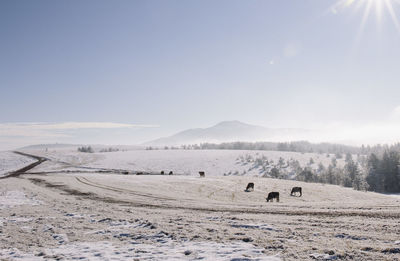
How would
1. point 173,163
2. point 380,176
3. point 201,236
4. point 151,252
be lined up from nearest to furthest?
1. point 151,252
2. point 201,236
3. point 380,176
4. point 173,163

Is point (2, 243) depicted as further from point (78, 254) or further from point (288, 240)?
point (288, 240)

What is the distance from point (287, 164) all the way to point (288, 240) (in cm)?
14433

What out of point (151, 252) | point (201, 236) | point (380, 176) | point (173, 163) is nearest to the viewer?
point (151, 252)

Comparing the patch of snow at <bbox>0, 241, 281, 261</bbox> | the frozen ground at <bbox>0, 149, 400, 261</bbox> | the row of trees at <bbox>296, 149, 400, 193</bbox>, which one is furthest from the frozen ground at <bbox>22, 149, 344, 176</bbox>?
the patch of snow at <bbox>0, 241, 281, 261</bbox>

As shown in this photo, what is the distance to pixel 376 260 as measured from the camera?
7305mm

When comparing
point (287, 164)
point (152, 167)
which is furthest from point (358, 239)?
point (287, 164)

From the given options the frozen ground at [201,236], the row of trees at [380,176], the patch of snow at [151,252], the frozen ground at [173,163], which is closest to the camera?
the patch of snow at [151,252]

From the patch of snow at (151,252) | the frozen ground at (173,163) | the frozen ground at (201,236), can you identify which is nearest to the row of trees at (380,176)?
the frozen ground at (173,163)

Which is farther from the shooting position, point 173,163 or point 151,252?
point 173,163

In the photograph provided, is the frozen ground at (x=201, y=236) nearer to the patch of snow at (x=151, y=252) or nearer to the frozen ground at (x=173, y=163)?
the patch of snow at (x=151, y=252)

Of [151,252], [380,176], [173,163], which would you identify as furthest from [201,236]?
[173,163]

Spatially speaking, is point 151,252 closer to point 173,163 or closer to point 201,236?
point 201,236

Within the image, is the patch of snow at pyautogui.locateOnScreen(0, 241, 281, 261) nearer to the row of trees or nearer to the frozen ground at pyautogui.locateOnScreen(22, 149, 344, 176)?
the frozen ground at pyautogui.locateOnScreen(22, 149, 344, 176)

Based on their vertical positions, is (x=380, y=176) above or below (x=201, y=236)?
below
